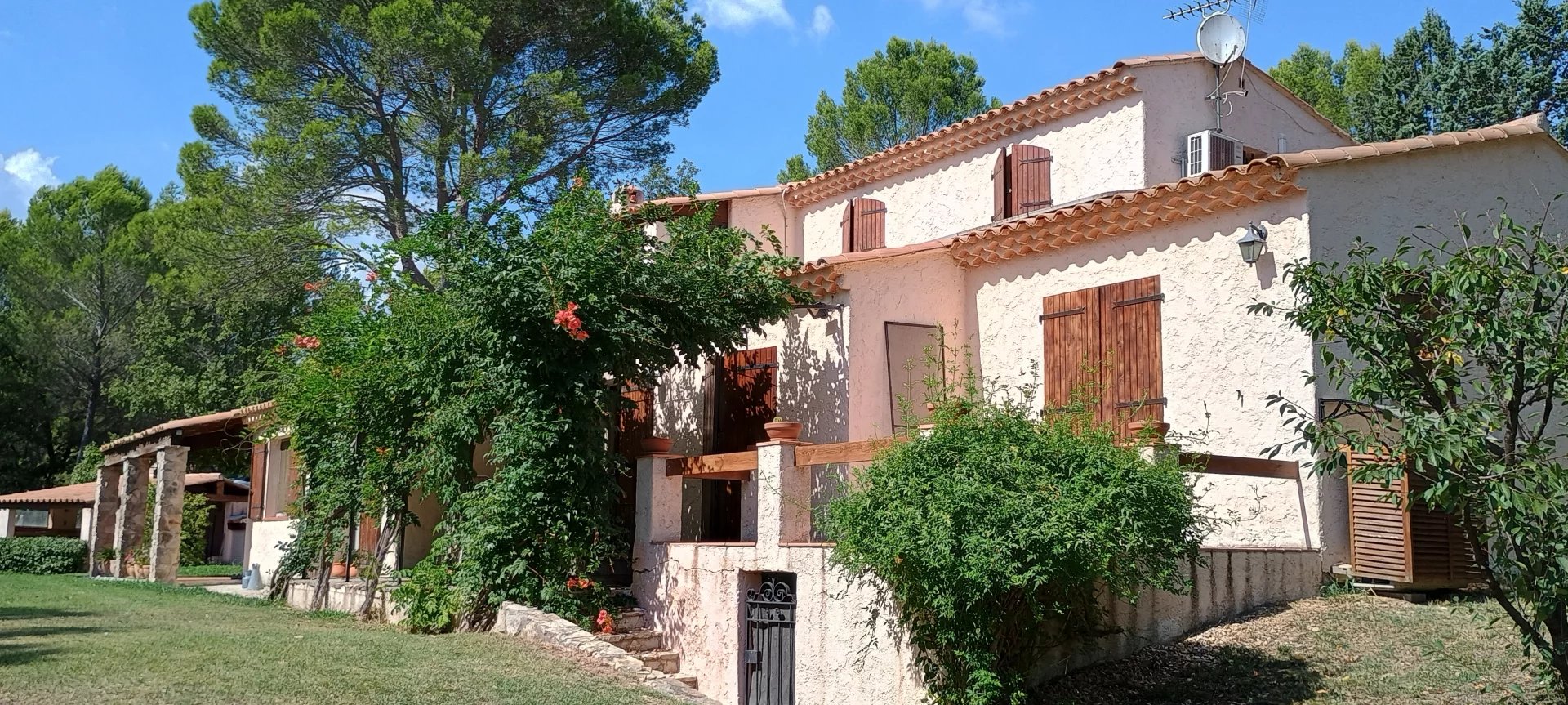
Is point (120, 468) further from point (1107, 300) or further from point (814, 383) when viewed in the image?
point (1107, 300)

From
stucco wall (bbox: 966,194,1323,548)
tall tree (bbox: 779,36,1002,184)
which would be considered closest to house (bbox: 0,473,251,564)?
tall tree (bbox: 779,36,1002,184)

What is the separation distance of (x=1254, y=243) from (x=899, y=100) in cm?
1870

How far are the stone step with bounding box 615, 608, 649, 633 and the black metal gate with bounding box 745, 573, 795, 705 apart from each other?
52.9 inches

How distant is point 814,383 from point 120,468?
59.1 feet

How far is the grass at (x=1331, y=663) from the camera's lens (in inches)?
312

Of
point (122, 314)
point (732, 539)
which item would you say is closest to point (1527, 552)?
point (732, 539)

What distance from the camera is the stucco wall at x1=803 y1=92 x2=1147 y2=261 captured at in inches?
576

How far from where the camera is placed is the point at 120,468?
24391 millimetres

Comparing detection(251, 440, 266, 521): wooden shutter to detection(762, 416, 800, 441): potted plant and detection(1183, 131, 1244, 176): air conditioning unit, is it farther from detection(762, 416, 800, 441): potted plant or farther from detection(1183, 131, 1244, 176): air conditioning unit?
detection(1183, 131, 1244, 176): air conditioning unit

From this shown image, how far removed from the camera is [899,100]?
28.9m

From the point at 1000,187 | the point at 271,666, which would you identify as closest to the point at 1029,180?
the point at 1000,187

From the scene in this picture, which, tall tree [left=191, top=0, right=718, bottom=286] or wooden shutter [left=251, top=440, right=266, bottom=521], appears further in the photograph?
tall tree [left=191, top=0, right=718, bottom=286]

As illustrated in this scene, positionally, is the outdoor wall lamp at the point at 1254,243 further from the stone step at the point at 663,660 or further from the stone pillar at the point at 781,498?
the stone step at the point at 663,660

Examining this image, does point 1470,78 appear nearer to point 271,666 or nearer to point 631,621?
point 631,621
